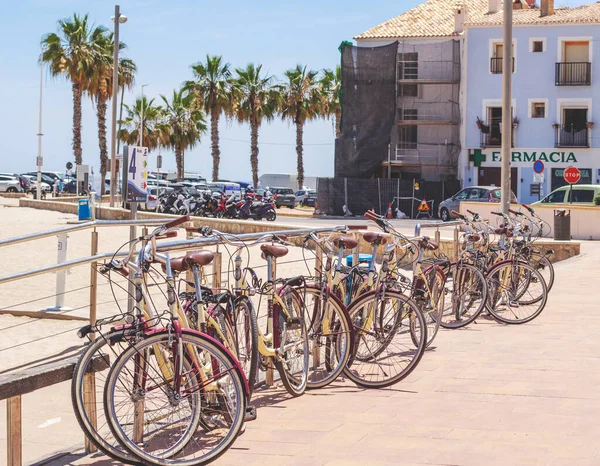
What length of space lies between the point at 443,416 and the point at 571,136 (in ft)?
162

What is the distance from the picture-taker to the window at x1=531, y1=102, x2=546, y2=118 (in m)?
Answer: 54.3

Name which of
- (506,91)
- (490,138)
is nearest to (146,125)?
(490,138)

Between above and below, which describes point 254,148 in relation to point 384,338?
above

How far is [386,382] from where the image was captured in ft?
24.1

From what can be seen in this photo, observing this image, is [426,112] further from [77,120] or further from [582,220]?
[582,220]

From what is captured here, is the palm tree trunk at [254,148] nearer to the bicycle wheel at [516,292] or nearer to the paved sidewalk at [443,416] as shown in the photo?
the bicycle wheel at [516,292]

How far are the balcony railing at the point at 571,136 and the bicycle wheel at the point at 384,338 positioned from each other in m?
47.4

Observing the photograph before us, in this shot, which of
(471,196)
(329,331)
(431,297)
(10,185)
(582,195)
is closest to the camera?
(329,331)

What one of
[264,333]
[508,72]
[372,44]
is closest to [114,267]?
[264,333]

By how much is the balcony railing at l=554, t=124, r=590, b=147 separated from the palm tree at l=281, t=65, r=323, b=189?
2329 cm

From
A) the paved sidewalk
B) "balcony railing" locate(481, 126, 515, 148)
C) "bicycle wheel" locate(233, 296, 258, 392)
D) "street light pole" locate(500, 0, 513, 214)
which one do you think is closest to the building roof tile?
"balcony railing" locate(481, 126, 515, 148)

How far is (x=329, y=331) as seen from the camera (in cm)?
727

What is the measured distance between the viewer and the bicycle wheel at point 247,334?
607 centimetres

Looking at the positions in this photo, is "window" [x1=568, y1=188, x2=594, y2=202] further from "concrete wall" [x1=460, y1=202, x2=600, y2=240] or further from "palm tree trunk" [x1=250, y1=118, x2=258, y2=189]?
"palm tree trunk" [x1=250, y1=118, x2=258, y2=189]
